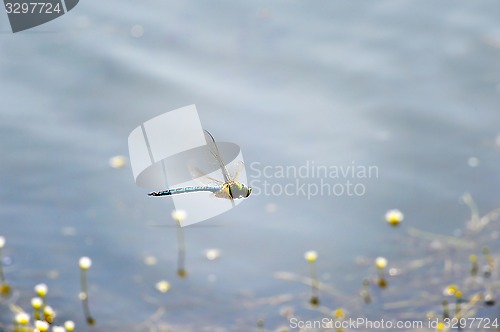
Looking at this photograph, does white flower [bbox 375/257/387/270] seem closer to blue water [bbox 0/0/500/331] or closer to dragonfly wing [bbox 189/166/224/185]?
A: blue water [bbox 0/0/500/331]

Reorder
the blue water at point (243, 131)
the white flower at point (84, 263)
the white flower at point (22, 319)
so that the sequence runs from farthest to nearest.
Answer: the blue water at point (243, 131) → the white flower at point (84, 263) → the white flower at point (22, 319)

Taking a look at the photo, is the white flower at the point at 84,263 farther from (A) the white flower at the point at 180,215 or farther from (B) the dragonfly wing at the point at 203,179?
(B) the dragonfly wing at the point at 203,179

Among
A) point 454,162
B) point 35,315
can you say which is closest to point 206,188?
point 35,315

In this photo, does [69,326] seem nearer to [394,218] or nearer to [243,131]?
[243,131]

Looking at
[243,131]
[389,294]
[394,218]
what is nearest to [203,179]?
[389,294]

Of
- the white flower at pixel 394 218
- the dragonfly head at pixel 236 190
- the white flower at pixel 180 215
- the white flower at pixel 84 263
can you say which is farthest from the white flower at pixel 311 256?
the dragonfly head at pixel 236 190

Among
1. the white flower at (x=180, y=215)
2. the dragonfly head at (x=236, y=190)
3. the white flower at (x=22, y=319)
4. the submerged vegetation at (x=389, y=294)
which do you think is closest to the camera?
the dragonfly head at (x=236, y=190)

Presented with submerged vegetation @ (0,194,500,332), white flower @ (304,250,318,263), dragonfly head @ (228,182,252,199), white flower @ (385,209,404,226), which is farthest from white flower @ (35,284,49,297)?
white flower @ (385,209,404,226)

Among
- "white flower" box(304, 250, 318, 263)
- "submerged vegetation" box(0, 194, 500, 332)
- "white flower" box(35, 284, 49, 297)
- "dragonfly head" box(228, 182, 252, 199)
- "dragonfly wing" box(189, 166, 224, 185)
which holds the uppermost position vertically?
"dragonfly head" box(228, 182, 252, 199)
